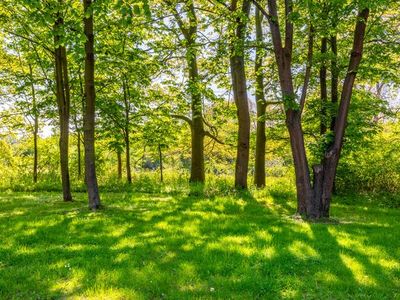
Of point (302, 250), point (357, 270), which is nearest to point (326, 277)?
point (357, 270)

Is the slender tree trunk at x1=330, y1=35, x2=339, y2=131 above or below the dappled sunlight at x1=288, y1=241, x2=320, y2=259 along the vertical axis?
above

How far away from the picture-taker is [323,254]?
5.94 metres

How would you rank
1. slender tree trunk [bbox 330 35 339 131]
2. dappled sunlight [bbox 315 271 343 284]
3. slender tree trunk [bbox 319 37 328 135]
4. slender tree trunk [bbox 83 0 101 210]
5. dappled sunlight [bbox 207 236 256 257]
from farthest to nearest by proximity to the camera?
slender tree trunk [bbox 319 37 328 135] → slender tree trunk [bbox 330 35 339 131] → slender tree trunk [bbox 83 0 101 210] → dappled sunlight [bbox 207 236 256 257] → dappled sunlight [bbox 315 271 343 284]

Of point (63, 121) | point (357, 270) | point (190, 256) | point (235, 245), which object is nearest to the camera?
point (357, 270)

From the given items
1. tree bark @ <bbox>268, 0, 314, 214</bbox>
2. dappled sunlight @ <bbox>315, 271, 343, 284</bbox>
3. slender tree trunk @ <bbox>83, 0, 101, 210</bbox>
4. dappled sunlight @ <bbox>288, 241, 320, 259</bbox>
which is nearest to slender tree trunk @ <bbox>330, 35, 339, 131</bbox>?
tree bark @ <bbox>268, 0, 314, 214</bbox>

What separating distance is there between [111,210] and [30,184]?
316 inches

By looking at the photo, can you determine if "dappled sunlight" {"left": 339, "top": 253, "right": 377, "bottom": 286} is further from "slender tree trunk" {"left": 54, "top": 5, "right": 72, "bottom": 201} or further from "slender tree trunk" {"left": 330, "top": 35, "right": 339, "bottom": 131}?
"slender tree trunk" {"left": 54, "top": 5, "right": 72, "bottom": 201}

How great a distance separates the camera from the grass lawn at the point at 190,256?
4.56m

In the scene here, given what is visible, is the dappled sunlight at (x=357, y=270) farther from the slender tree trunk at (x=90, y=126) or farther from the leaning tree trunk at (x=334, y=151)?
the slender tree trunk at (x=90, y=126)

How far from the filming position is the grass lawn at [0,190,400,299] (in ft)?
15.0

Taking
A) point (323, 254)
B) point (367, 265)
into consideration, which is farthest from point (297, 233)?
point (367, 265)

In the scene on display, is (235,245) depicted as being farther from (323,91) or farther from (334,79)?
(334,79)

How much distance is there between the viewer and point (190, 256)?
5.70 metres

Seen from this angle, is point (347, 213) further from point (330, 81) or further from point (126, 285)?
point (126, 285)
